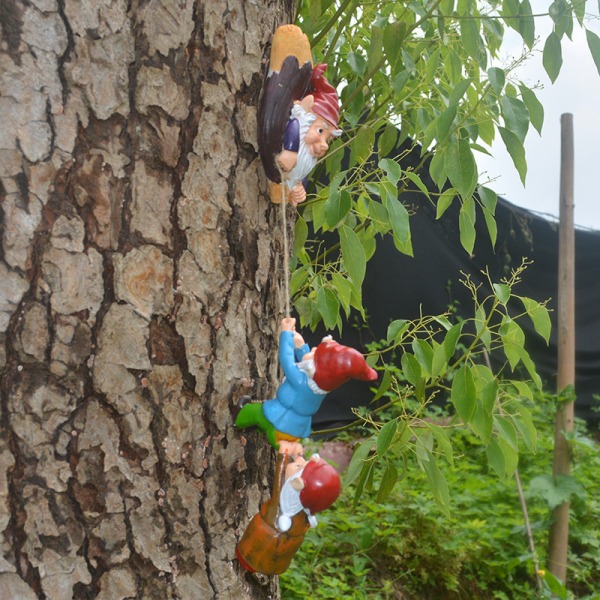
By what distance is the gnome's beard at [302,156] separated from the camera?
824mm

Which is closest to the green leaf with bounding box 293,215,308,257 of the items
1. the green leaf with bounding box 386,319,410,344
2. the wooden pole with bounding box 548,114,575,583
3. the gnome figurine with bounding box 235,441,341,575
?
the green leaf with bounding box 386,319,410,344

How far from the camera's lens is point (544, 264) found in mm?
3611

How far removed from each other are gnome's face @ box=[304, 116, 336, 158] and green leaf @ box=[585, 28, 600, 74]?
35 centimetres

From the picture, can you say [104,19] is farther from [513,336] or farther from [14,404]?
[513,336]

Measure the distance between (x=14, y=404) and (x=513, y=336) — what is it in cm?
71

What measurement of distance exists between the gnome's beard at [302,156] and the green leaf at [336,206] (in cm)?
7

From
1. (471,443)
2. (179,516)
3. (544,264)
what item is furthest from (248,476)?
(544,264)

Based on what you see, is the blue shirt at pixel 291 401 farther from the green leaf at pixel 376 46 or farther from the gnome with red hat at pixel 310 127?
the green leaf at pixel 376 46

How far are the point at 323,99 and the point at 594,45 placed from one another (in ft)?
1.18

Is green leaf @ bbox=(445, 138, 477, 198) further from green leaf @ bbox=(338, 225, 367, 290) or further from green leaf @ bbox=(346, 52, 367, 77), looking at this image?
green leaf @ bbox=(346, 52, 367, 77)

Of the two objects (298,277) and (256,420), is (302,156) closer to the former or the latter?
(256,420)

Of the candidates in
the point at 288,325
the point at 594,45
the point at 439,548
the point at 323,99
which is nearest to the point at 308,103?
the point at 323,99

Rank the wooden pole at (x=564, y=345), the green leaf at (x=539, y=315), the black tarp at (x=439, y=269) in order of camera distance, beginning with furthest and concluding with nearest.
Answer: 1. the black tarp at (x=439, y=269)
2. the wooden pole at (x=564, y=345)
3. the green leaf at (x=539, y=315)

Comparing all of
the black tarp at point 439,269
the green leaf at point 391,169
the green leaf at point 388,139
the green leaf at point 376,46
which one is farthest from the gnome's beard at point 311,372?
the black tarp at point 439,269
